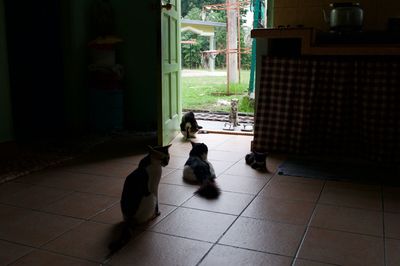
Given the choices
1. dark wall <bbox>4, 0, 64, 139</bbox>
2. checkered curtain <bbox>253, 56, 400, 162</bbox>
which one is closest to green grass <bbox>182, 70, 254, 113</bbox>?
dark wall <bbox>4, 0, 64, 139</bbox>

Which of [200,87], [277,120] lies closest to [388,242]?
[277,120]

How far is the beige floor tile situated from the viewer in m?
1.97

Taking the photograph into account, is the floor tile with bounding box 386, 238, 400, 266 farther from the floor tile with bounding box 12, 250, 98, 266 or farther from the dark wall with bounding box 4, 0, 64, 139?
the dark wall with bounding box 4, 0, 64, 139

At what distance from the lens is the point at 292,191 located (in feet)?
8.30

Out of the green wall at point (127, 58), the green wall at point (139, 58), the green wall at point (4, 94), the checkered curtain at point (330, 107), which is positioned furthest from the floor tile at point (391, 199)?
the green wall at point (4, 94)

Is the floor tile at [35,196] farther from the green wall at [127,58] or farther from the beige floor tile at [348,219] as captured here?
the green wall at [127,58]

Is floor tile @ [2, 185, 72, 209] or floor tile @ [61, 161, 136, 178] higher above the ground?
floor tile @ [61, 161, 136, 178]

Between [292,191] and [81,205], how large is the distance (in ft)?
4.01

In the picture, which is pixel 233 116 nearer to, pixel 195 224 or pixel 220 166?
pixel 220 166

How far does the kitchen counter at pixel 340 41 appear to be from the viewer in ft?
9.77

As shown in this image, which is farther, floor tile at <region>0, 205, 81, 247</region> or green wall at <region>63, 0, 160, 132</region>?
green wall at <region>63, 0, 160, 132</region>

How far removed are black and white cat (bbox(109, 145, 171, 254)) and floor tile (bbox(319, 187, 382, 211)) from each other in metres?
0.97

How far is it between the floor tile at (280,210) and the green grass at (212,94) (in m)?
3.60

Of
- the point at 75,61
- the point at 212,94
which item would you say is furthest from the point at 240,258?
the point at 212,94
